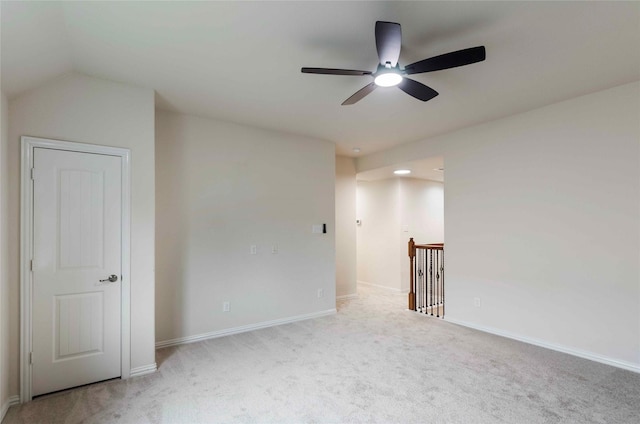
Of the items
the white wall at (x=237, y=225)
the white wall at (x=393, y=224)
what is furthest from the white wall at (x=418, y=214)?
the white wall at (x=237, y=225)

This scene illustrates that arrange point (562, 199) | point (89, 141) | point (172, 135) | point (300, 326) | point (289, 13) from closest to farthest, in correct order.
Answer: point (289, 13) → point (89, 141) → point (562, 199) → point (172, 135) → point (300, 326)

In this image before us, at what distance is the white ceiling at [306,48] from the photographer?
79.4 inches

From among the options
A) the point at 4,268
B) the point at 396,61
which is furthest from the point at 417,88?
the point at 4,268

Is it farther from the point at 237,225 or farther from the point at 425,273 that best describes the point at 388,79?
the point at 425,273

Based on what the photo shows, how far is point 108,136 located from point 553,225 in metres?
4.72

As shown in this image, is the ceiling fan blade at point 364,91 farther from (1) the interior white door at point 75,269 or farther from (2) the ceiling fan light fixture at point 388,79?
(1) the interior white door at point 75,269

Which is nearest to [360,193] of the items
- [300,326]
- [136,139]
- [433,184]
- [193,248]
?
[433,184]

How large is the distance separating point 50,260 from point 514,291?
4.85m

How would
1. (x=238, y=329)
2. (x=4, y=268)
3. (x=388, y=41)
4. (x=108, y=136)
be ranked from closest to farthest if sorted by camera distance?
(x=388, y=41)
(x=4, y=268)
(x=108, y=136)
(x=238, y=329)

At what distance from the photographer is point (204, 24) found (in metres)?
2.17

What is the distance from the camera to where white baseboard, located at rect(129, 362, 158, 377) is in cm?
298

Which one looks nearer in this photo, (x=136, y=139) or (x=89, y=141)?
(x=89, y=141)

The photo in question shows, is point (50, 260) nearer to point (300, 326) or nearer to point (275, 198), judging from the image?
point (275, 198)

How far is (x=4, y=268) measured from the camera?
2.42 m
